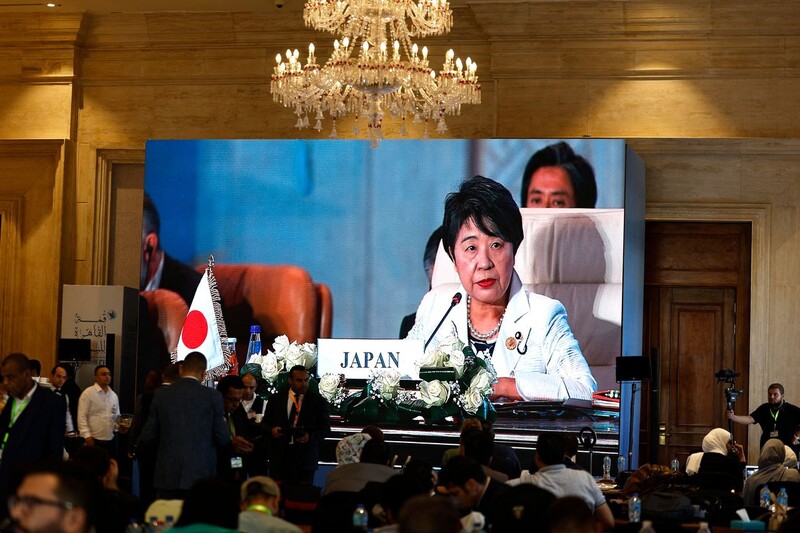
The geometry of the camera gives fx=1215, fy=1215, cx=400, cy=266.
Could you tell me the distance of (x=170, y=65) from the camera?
562 inches

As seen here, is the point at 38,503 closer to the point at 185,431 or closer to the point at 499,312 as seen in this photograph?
the point at 185,431

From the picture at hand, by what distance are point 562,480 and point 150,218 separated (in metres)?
7.34

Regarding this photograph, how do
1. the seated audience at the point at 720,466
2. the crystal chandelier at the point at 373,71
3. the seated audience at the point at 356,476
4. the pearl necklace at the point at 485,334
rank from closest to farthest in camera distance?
the seated audience at the point at 356,476 < the seated audience at the point at 720,466 < the crystal chandelier at the point at 373,71 < the pearl necklace at the point at 485,334

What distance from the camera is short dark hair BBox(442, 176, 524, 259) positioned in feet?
40.1

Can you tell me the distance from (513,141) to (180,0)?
4331 mm

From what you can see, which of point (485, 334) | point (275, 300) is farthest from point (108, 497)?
point (275, 300)

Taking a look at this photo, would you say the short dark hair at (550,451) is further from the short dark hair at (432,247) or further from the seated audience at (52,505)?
the short dark hair at (432,247)

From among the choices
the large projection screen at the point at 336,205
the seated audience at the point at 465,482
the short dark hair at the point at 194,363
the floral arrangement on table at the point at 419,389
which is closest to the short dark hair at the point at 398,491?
the seated audience at the point at 465,482

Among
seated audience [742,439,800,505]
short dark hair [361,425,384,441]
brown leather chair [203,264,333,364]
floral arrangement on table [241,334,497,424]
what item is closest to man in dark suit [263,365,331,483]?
short dark hair [361,425,384,441]

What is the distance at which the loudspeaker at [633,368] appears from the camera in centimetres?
1077

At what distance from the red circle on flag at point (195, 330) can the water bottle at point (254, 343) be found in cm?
47

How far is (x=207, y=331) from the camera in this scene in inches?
487

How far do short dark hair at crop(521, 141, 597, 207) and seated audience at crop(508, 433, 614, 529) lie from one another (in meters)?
5.87

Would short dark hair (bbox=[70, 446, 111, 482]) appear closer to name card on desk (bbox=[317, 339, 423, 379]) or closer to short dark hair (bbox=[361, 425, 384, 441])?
short dark hair (bbox=[361, 425, 384, 441])
